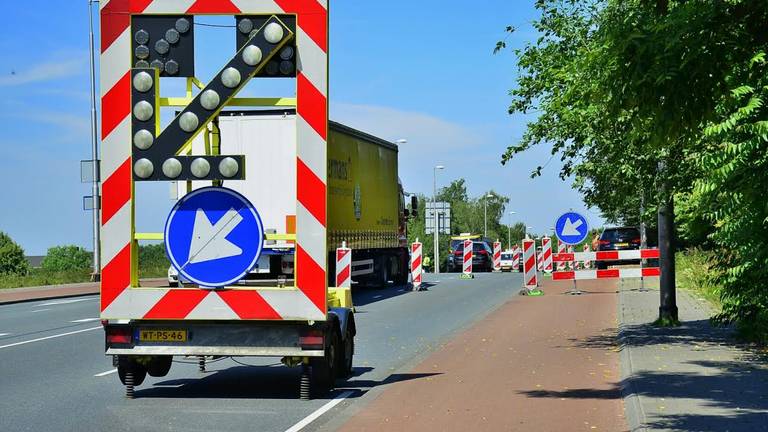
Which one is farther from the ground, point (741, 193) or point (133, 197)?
point (133, 197)

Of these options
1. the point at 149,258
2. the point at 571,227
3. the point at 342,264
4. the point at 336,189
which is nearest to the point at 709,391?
the point at 149,258

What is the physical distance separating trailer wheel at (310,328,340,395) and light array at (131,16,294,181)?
6.51 ft

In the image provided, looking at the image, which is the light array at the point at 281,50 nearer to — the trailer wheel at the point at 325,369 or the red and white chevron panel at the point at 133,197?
the red and white chevron panel at the point at 133,197

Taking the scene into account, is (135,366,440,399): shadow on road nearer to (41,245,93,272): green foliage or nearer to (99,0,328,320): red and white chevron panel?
(99,0,328,320): red and white chevron panel

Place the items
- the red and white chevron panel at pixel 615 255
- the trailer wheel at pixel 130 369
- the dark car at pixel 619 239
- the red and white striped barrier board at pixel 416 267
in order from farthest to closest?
the dark car at pixel 619 239 → the red and white striped barrier board at pixel 416 267 → the red and white chevron panel at pixel 615 255 → the trailer wheel at pixel 130 369

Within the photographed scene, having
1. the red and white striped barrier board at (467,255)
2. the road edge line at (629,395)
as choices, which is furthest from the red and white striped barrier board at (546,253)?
the road edge line at (629,395)

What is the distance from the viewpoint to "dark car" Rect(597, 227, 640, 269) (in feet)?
139

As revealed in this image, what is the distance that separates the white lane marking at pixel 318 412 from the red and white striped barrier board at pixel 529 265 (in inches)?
749

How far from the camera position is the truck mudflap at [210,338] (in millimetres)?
9109

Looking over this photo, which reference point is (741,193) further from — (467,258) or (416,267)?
(467,258)

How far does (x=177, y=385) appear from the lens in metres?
10.9

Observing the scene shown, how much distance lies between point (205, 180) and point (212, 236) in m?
0.53

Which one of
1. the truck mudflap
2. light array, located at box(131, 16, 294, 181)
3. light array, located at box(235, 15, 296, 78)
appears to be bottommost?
the truck mudflap

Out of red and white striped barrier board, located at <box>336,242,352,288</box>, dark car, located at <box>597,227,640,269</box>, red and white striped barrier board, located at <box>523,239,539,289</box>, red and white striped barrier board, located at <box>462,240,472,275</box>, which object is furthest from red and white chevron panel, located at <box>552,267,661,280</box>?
dark car, located at <box>597,227,640,269</box>
